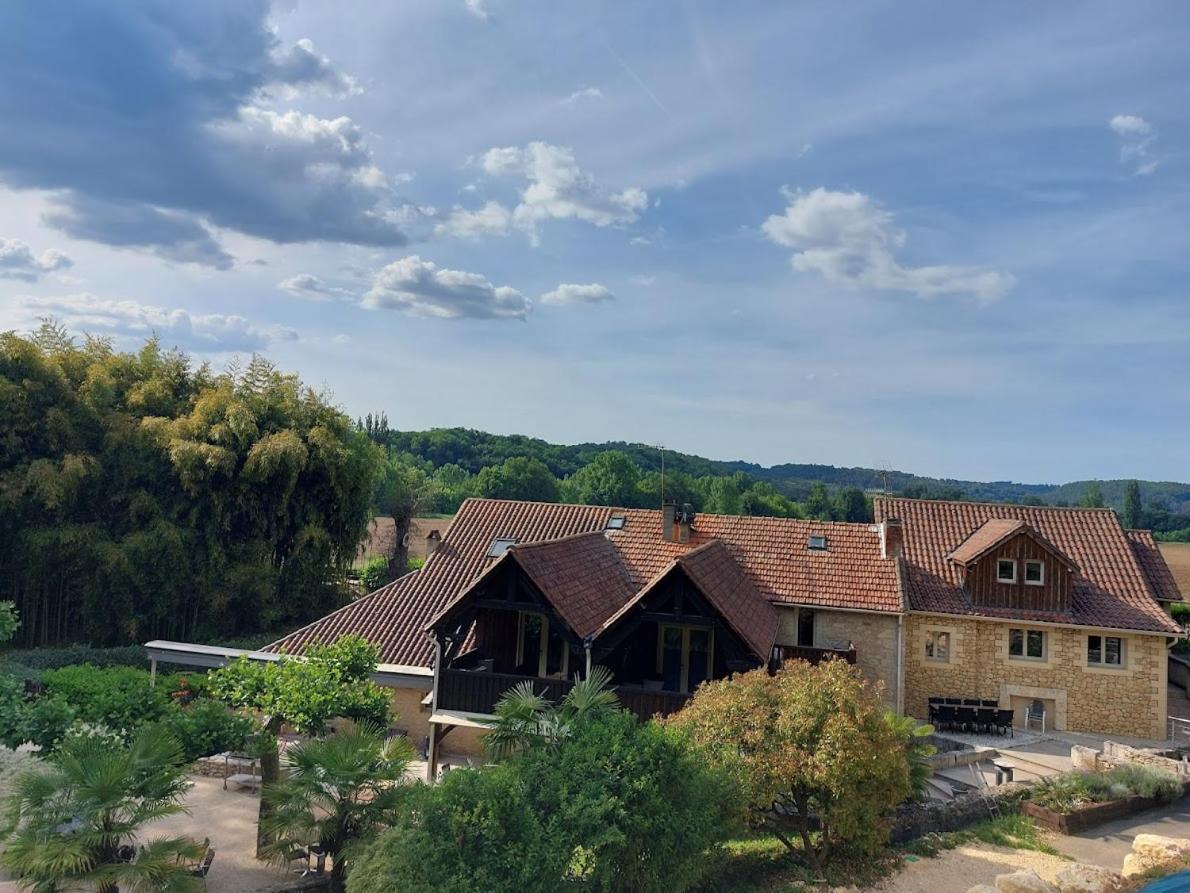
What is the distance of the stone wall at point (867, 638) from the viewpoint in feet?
73.8

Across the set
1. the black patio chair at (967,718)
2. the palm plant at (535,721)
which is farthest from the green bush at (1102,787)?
the palm plant at (535,721)

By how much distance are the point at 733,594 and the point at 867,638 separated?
5.78 meters

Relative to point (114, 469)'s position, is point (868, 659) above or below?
below

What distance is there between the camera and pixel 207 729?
12.9 m

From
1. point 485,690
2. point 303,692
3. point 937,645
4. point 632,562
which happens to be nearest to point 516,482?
point 632,562

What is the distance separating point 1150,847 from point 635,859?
9464mm

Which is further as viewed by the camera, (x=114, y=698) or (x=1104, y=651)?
(x=1104, y=651)

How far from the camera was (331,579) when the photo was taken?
30.3 meters

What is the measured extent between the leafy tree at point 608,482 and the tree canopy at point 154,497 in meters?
64.8

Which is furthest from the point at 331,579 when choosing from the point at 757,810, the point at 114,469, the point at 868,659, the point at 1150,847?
the point at 1150,847

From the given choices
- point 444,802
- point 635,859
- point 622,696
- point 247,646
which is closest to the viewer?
point 444,802

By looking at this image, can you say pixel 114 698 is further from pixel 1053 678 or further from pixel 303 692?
pixel 1053 678

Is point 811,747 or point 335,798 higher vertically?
point 811,747

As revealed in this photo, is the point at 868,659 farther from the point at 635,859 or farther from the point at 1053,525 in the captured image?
the point at 635,859
